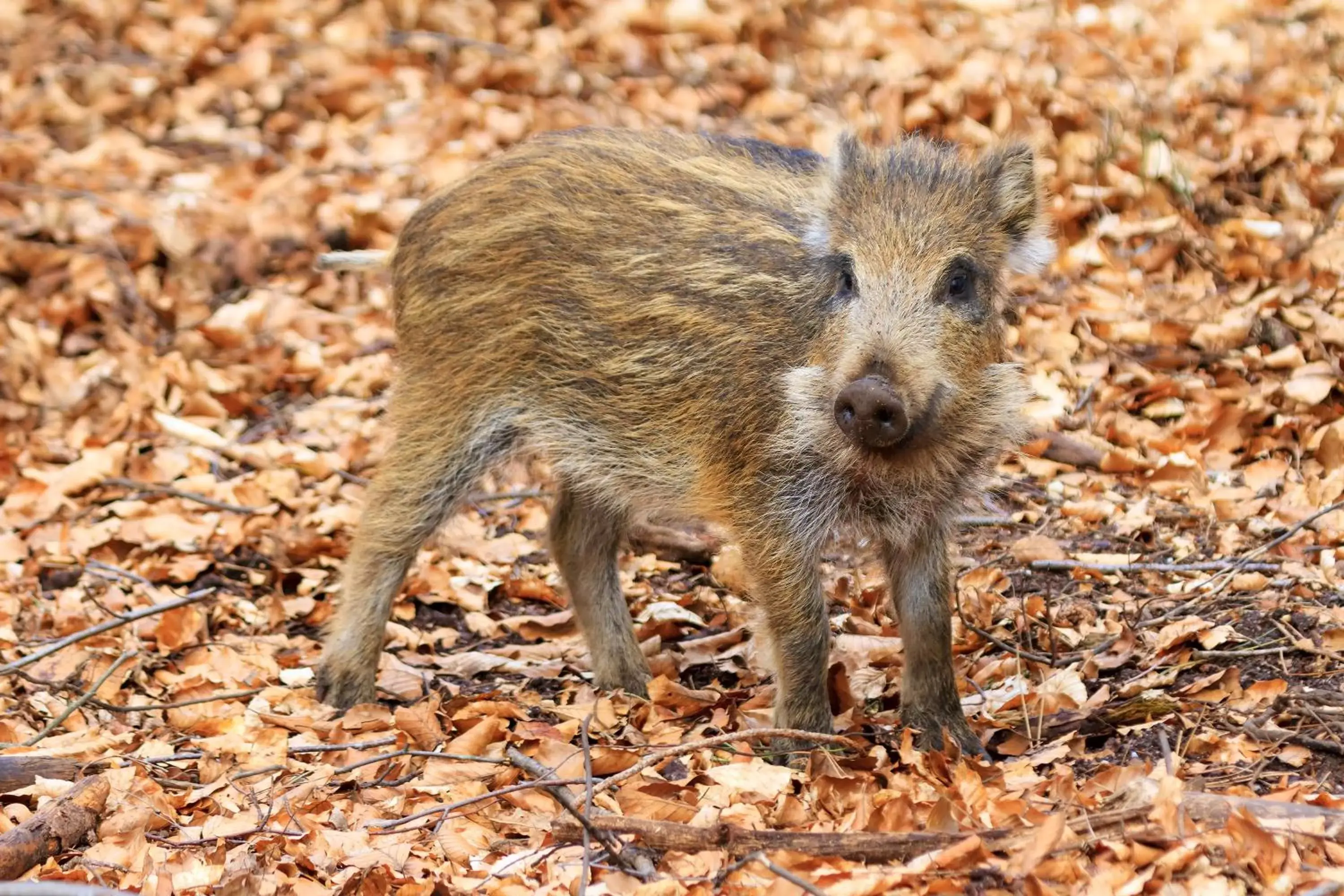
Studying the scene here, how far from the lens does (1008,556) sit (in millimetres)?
5602

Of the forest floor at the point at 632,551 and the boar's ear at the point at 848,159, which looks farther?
the boar's ear at the point at 848,159

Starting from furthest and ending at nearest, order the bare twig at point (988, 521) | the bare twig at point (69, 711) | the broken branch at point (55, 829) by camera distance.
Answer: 1. the bare twig at point (988, 521)
2. the bare twig at point (69, 711)
3. the broken branch at point (55, 829)

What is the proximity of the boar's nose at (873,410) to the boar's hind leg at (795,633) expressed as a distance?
67cm

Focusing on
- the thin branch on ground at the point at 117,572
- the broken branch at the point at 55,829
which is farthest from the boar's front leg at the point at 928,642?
the thin branch on ground at the point at 117,572

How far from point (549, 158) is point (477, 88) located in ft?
16.0

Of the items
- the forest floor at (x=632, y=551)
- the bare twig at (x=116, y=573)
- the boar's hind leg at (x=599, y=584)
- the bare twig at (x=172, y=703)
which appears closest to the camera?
the forest floor at (x=632, y=551)

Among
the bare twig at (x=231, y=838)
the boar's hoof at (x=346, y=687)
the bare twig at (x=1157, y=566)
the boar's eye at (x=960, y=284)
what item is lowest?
the boar's hoof at (x=346, y=687)

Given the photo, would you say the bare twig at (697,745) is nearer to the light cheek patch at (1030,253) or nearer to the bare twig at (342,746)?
the bare twig at (342,746)

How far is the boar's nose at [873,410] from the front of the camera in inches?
154

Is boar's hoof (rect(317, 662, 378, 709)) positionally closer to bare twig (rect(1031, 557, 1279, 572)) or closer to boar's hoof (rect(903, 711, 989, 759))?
boar's hoof (rect(903, 711, 989, 759))

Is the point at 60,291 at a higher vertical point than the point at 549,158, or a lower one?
lower

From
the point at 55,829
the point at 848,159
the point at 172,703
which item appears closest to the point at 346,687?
the point at 172,703

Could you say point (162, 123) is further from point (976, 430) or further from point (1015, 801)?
point (1015, 801)

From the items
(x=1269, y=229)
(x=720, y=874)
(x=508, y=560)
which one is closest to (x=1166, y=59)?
(x=1269, y=229)
